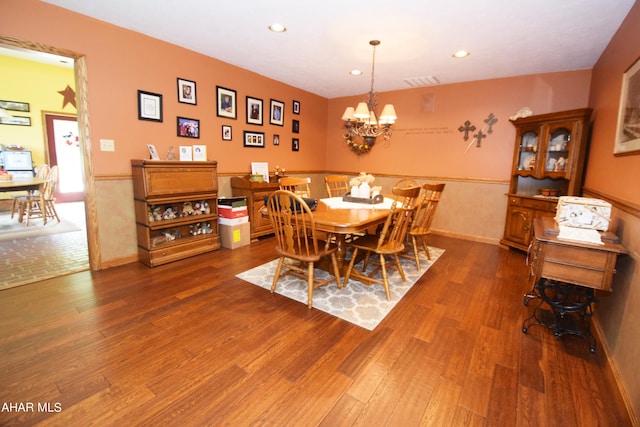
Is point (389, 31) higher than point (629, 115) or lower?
higher

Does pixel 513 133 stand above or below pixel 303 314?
above

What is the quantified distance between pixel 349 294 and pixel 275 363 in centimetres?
106

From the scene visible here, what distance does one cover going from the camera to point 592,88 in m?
3.57

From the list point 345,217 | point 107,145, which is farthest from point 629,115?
point 107,145

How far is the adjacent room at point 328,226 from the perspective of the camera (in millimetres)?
1577

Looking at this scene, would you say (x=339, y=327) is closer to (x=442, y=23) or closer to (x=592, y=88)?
(x=442, y=23)

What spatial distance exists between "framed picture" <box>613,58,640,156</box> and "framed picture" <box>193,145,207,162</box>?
404 centimetres

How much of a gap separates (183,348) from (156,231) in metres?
2.05

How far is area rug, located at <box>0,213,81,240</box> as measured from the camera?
4.23 metres

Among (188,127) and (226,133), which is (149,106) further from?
(226,133)

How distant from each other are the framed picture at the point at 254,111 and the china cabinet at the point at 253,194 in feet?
2.99

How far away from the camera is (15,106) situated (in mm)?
5559

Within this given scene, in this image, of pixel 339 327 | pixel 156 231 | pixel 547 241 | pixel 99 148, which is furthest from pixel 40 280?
pixel 547 241

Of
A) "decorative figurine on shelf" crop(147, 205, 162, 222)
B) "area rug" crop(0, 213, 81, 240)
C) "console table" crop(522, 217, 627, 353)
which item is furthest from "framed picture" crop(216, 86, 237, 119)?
"console table" crop(522, 217, 627, 353)
